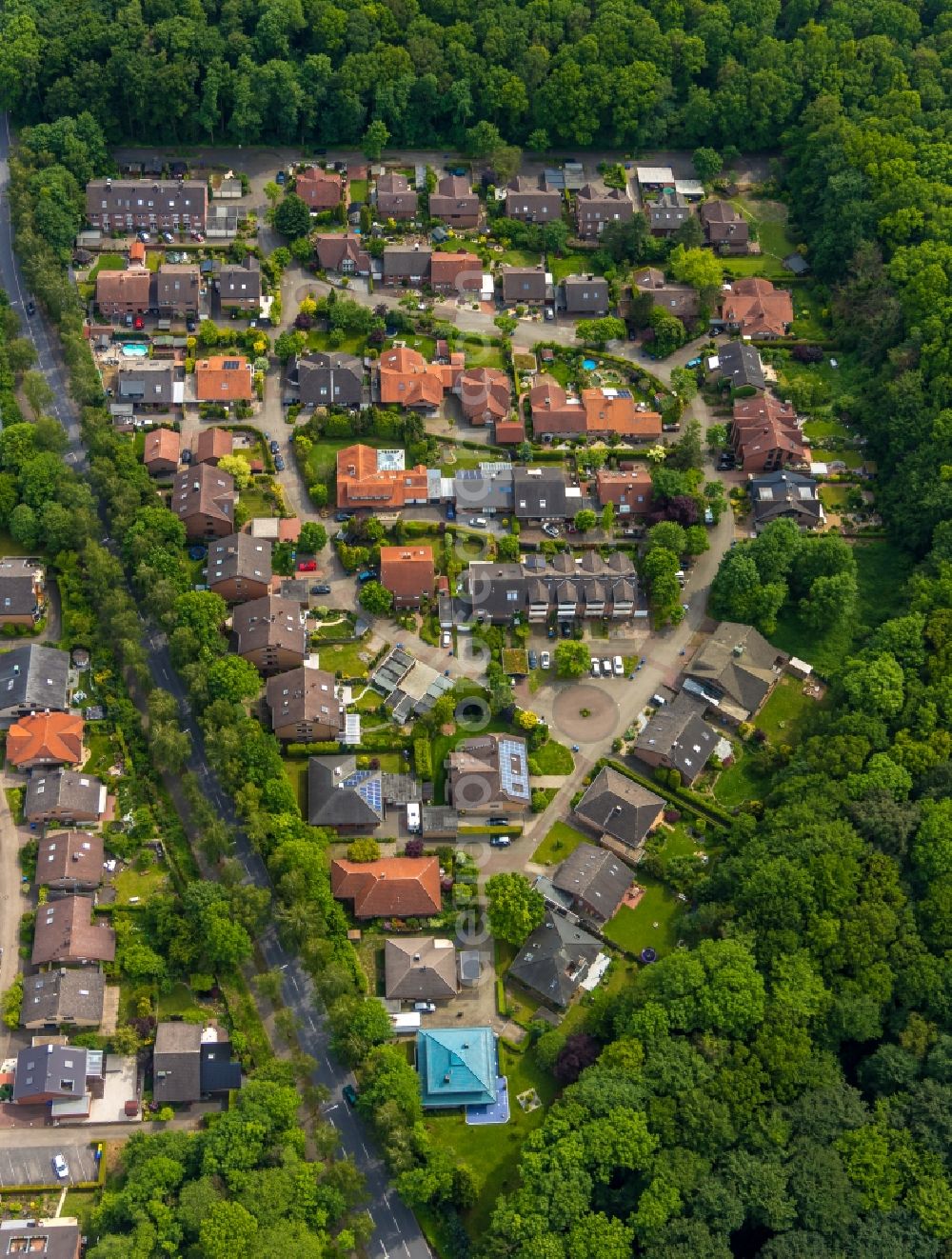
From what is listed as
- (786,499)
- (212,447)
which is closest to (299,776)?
(212,447)

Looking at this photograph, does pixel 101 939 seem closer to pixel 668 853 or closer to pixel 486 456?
pixel 668 853

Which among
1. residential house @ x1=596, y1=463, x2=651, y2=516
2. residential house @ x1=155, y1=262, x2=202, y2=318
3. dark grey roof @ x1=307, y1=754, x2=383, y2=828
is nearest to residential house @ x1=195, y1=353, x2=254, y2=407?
residential house @ x1=155, y1=262, x2=202, y2=318

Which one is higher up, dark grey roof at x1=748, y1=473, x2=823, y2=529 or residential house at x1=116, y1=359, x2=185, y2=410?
residential house at x1=116, y1=359, x2=185, y2=410

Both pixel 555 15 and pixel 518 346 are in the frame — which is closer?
pixel 518 346

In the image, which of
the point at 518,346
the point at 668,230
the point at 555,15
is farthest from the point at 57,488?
the point at 555,15

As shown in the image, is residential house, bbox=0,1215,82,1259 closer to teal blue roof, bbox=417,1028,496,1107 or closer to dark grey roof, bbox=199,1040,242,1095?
dark grey roof, bbox=199,1040,242,1095

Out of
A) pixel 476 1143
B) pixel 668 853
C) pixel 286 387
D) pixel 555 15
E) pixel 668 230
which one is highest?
pixel 555 15

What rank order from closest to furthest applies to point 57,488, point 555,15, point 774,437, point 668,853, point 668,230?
point 668,853 < point 57,488 < point 774,437 < point 668,230 < point 555,15
